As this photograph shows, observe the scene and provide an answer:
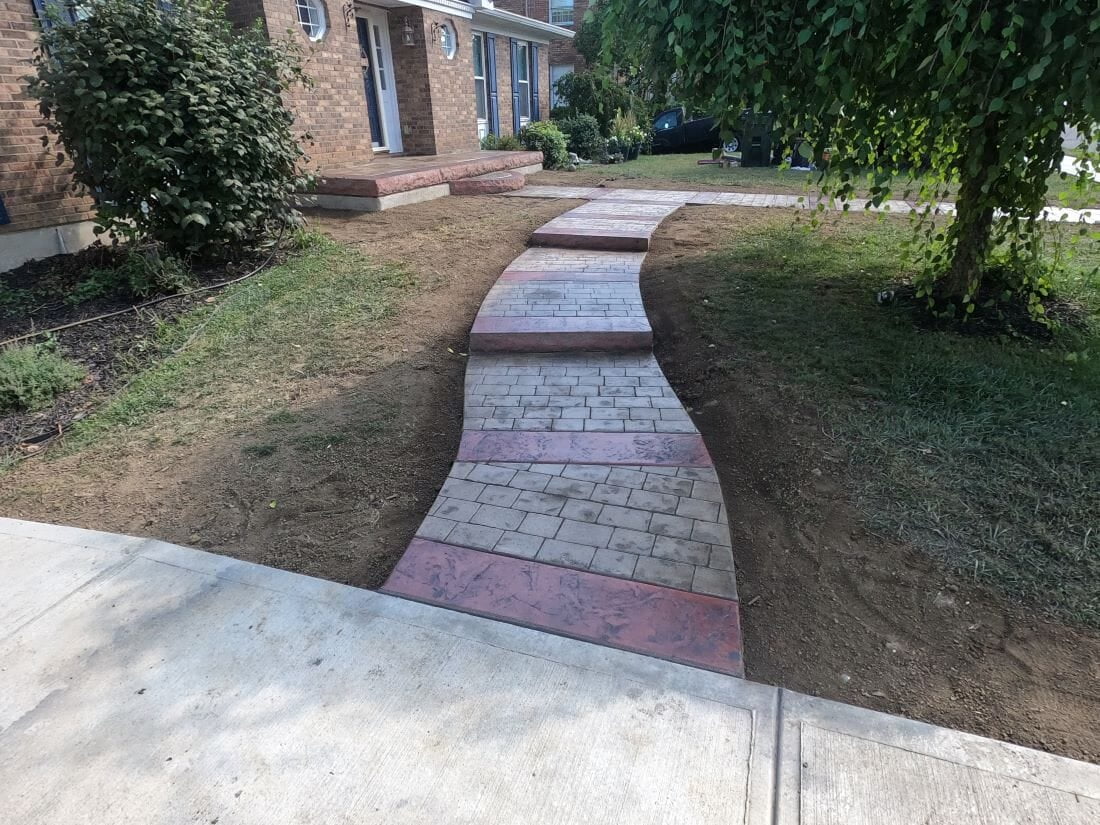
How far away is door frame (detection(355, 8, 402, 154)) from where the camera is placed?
481 inches

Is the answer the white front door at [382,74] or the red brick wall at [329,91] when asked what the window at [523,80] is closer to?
the white front door at [382,74]

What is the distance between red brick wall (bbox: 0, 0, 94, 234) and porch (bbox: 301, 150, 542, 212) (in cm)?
240

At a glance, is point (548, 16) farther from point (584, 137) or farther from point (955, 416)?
point (955, 416)

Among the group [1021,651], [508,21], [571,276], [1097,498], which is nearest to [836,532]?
[1021,651]

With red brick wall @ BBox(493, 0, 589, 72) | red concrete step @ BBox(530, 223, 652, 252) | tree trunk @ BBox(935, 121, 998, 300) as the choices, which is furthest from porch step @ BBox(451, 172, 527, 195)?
red brick wall @ BBox(493, 0, 589, 72)

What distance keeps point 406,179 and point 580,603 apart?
836 cm

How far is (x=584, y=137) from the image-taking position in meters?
17.5

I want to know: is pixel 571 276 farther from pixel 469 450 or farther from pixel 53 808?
pixel 53 808

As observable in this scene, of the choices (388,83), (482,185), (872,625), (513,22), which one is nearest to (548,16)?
(513,22)

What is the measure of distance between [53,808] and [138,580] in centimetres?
101

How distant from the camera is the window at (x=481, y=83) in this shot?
16.0 m

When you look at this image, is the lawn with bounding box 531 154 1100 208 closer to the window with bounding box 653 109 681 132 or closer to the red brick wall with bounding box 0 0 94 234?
the window with bounding box 653 109 681 132

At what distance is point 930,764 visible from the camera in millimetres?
1849

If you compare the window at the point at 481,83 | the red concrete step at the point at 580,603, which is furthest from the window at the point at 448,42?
the red concrete step at the point at 580,603
